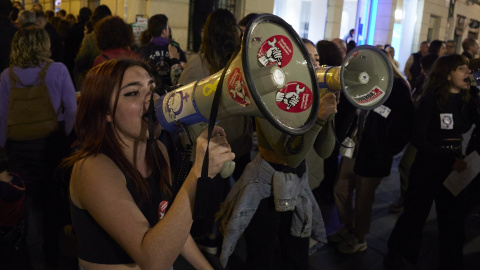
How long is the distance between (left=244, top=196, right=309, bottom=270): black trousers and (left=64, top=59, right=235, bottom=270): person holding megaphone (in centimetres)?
90

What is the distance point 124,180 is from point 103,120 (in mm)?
240

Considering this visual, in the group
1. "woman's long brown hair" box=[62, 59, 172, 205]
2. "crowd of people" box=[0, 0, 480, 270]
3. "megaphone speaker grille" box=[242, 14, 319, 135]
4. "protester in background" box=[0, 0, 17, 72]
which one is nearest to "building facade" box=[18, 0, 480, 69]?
"protester in background" box=[0, 0, 17, 72]

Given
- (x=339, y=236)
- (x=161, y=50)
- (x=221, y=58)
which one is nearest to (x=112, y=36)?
(x=161, y=50)

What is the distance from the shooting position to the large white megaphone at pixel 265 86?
1.13 meters

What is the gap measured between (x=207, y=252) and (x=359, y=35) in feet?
38.6

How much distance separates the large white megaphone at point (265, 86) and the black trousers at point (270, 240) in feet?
3.91

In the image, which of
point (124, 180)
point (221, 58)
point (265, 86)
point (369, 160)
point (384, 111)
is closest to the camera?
point (265, 86)

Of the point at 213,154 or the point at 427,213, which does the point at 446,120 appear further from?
the point at 213,154

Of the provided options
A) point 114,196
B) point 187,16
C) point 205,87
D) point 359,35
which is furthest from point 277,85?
point 359,35

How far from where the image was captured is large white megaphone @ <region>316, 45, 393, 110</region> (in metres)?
1.86

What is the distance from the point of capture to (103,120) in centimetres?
147

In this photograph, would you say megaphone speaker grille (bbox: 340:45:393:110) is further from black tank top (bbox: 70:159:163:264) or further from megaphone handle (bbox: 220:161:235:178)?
black tank top (bbox: 70:159:163:264)

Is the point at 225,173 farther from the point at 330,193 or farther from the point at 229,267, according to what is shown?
the point at 330,193

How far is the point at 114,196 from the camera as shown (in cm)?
131
